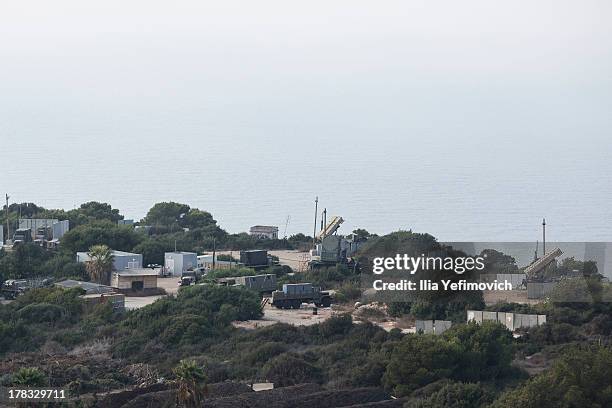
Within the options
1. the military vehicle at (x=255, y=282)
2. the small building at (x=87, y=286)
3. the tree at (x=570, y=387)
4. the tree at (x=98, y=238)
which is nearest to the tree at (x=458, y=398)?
the tree at (x=570, y=387)

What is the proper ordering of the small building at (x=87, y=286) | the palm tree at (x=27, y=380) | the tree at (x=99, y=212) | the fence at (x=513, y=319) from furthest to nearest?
1. the tree at (x=99, y=212)
2. the small building at (x=87, y=286)
3. the fence at (x=513, y=319)
4. the palm tree at (x=27, y=380)

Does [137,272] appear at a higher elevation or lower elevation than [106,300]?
higher

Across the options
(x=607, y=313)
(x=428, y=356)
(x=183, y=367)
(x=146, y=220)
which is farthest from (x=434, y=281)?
(x=146, y=220)

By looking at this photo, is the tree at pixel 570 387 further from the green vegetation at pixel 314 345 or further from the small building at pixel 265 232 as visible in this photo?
the small building at pixel 265 232

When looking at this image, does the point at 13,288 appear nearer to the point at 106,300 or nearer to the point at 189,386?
the point at 106,300

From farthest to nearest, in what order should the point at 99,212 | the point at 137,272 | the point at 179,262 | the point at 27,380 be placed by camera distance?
the point at 99,212 → the point at 179,262 → the point at 137,272 → the point at 27,380

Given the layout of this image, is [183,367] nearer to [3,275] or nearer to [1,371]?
[1,371]

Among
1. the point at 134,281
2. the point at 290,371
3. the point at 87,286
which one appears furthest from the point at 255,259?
the point at 290,371
